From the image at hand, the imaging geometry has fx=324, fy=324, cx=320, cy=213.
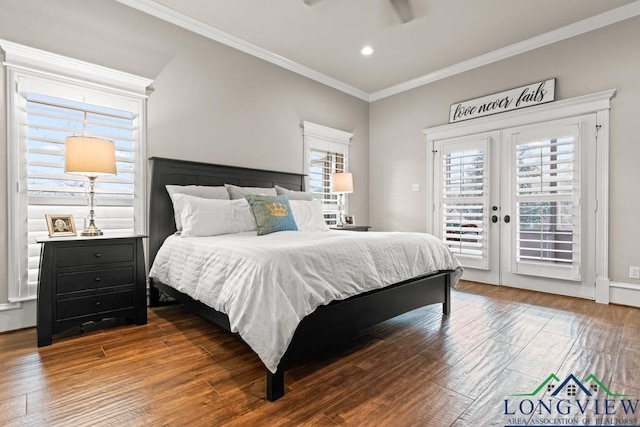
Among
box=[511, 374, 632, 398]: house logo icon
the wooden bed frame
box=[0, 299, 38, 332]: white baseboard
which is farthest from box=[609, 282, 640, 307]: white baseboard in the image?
box=[0, 299, 38, 332]: white baseboard

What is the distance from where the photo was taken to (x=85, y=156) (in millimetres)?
2482

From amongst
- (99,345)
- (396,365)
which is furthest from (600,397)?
(99,345)

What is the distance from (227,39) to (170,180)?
1.82 m

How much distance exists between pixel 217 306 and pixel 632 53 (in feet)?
15.1

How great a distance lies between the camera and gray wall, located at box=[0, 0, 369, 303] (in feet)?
8.81

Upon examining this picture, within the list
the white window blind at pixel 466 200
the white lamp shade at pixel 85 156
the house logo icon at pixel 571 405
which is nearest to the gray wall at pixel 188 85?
the white lamp shade at pixel 85 156

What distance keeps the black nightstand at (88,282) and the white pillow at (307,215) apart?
4.99 feet

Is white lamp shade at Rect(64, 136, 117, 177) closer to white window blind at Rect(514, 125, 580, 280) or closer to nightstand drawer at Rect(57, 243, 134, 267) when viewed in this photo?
nightstand drawer at Rect(57, 243, 134, 267)

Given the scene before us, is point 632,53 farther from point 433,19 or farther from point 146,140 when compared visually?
point 146,140

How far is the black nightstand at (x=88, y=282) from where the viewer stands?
2.30 meters

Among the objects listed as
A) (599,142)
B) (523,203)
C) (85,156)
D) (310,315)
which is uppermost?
(599,142)

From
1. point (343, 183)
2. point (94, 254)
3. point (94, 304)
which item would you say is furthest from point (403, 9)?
point (94, 304)

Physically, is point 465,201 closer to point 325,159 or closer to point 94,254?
point 325,159

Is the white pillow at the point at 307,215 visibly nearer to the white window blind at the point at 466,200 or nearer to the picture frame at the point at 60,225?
the picture frame at the point at 60,225
